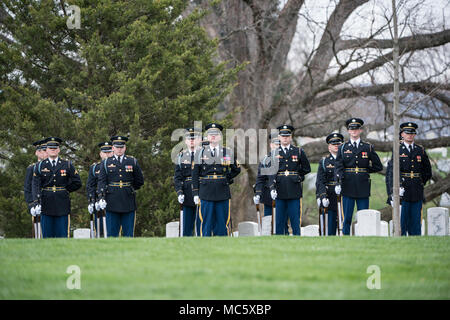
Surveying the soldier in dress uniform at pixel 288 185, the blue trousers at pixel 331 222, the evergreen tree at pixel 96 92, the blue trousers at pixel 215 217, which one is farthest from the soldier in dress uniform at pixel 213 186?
the evergreen tree at pixel 96 92

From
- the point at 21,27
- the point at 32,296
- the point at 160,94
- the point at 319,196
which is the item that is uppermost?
the point at 21,27

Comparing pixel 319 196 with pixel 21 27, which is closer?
pixel 319 196

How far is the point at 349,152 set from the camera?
12883 millimetres

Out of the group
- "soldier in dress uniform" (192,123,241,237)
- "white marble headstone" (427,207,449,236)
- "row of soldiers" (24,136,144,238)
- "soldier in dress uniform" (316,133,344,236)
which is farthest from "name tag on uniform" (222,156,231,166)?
"white marble headstone" (427,207,449,236)

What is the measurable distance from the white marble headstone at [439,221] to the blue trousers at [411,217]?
85 cm

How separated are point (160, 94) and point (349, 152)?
Result: 645 cm

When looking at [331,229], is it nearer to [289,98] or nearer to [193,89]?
[193,89]

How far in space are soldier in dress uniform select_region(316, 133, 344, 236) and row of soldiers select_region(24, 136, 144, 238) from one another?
11.9ft

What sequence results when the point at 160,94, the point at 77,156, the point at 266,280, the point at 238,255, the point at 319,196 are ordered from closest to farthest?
the point at 266,280 → the point at 238,255 → the point at 319,196 → the point at 77,156 → the point at 160,94

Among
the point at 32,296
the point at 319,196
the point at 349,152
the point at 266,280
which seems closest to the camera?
the point at 32,296

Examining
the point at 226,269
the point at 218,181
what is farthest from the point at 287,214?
the point at 226,269

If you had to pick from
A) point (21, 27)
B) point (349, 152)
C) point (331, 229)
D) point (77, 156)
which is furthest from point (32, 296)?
point (21, 27)

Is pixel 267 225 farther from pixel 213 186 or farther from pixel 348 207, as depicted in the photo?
pixel 213 186

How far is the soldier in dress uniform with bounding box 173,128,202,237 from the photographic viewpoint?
13461mm
